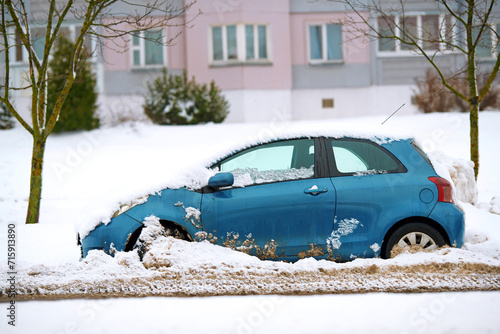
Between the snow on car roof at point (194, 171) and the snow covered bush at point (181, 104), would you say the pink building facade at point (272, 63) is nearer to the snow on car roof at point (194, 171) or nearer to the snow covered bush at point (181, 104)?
the snow covered bush at point (181, 104)

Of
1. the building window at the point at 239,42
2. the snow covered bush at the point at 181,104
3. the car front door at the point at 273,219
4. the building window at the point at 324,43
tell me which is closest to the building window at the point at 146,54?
the building window at the point at 239,42

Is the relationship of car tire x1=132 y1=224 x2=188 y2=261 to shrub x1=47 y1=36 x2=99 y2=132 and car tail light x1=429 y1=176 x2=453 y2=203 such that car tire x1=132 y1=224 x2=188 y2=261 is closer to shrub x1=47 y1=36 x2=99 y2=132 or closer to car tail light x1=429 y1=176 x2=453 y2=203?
car tail light x1=429 y1=176 x2=453 y2=203

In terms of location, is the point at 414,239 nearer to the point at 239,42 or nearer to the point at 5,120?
the point at 5,120

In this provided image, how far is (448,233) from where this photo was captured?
19.2 feet

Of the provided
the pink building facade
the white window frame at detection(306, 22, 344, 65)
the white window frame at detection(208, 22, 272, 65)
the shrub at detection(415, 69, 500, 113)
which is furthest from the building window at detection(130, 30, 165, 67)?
the shrub at detection(415, 69, 500, 113)

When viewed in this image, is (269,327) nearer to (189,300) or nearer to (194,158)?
(189,300)

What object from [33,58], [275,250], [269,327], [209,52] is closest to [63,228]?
[33,58]

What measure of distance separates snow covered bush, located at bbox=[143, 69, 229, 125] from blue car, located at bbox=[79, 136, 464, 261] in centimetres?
1212

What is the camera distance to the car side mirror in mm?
5773

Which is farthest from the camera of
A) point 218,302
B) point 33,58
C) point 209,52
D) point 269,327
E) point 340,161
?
point 209,52

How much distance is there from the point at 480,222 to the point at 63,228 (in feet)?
18.5

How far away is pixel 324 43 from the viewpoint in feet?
75.9

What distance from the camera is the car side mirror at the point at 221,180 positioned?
5.77 meters

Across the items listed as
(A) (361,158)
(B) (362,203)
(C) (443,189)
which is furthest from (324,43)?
(B) (362,203)
